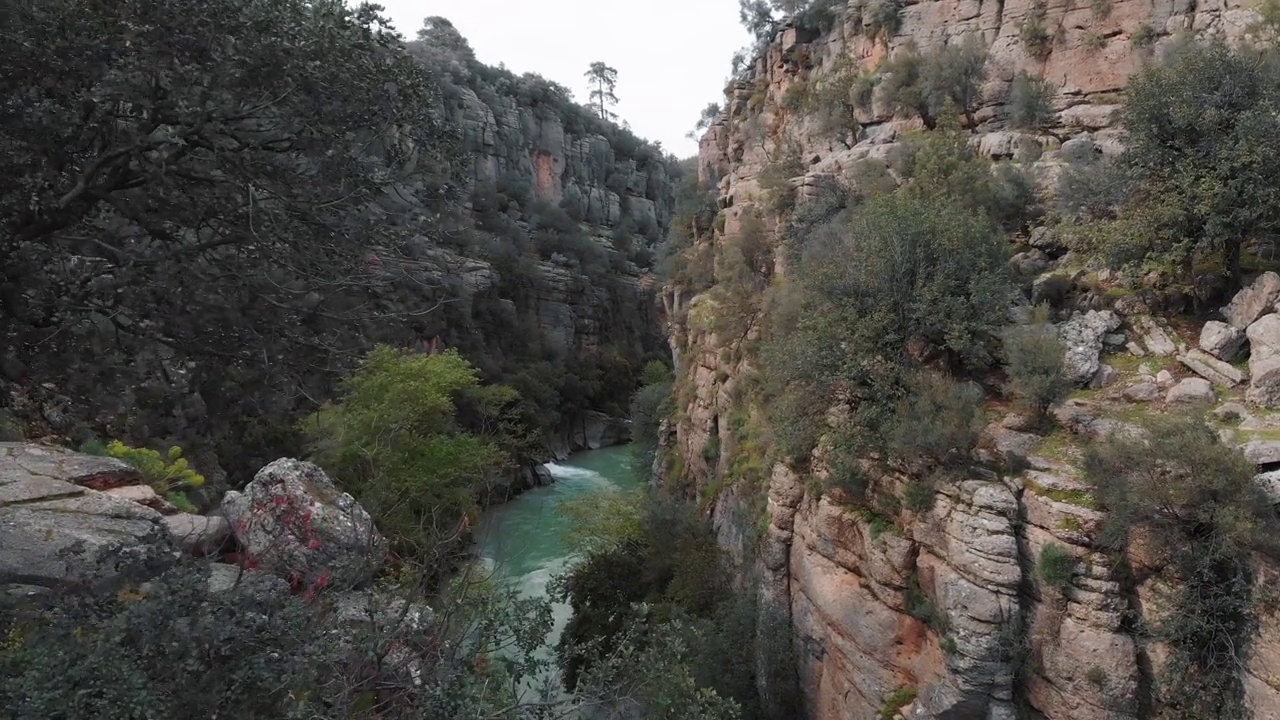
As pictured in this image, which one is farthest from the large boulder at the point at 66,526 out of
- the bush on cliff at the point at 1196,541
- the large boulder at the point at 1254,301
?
the large boulder at the point at 1254,301

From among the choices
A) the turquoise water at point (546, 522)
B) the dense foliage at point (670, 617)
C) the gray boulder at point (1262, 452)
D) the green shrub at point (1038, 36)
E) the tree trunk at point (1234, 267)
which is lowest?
the turquoise water at point (546, 522)

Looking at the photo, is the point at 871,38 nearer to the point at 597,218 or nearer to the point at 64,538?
the point at 64,538

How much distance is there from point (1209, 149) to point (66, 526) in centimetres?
1477

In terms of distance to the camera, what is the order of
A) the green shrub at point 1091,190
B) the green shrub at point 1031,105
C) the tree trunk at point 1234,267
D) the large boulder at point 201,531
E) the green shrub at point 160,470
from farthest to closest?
the green shrub at point 1031,105 → the green shrub at point 160,470 → the green shrub at point 1091,190 → the tree trunk at point 1234,267 → the large boulder at point 201,531

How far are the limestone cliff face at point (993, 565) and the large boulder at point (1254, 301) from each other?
3.05 ft

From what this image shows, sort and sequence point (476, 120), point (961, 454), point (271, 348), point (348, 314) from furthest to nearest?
1. point (476, 120)
2. point (961, 454)
3. point (348, 314)
4. point (271, 348)

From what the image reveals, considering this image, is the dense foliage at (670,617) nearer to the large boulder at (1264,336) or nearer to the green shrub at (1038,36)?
the large boulder at (1264,336)

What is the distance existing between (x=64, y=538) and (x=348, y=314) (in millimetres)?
3697

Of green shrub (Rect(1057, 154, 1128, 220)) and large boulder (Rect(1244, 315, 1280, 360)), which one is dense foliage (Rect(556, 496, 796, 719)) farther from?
green shrub (Rect(1057, 154, 1128, 220))

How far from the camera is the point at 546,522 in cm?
2505

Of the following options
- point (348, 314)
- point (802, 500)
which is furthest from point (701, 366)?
point (348, 314)

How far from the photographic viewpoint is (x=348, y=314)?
5.32 metres

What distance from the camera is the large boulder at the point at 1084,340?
30.9 feet

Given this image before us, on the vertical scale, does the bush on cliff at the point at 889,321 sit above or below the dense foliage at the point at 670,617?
above
